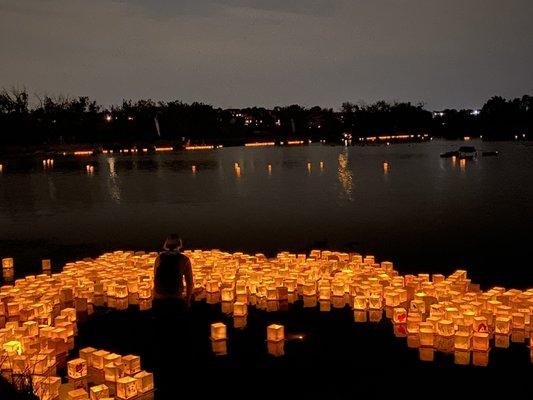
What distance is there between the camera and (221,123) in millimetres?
82688

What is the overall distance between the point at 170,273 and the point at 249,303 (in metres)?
1.64

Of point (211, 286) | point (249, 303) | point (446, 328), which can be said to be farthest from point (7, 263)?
point (446, 328)

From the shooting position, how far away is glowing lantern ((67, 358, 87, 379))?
16.0 ft

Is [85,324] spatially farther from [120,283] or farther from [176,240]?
[176,240]

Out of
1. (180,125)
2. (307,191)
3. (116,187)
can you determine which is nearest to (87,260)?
(307,191)

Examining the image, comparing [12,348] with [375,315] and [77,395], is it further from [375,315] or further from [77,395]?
[375,315]

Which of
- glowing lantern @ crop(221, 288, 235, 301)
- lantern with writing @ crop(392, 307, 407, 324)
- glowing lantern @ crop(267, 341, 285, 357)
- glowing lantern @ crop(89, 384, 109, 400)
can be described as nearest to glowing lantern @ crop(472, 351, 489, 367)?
lantern with writing @ crop(392, 307, 407, 324)

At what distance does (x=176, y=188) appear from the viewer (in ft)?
68.3

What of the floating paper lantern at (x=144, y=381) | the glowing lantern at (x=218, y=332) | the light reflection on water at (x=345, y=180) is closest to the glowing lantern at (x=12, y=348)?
the floating paper lantern at (x=144, y=381)

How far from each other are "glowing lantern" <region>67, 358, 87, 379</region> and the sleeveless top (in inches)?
39.9

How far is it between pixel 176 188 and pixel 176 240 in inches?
606

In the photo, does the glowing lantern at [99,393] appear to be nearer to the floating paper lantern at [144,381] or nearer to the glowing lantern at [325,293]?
the floating paper lantern at [144,381]

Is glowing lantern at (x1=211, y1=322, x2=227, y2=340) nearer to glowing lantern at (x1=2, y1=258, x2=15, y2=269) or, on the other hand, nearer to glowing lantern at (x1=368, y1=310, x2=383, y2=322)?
glowing lantern at (x1=368, y1=310, x2=383, y2=322)

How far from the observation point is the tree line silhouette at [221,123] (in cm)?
5897
